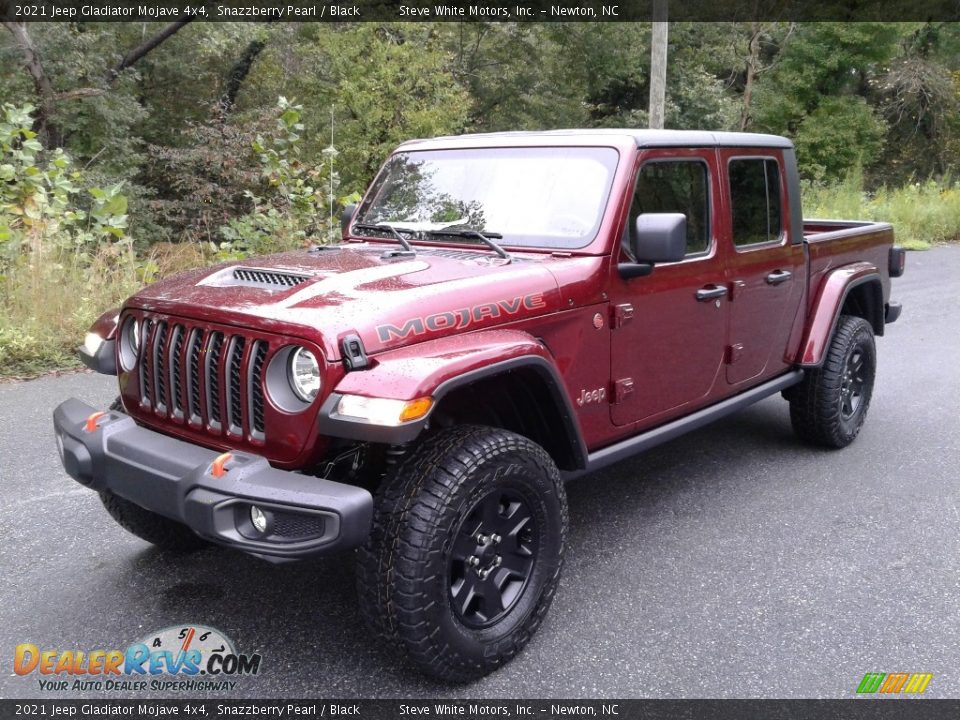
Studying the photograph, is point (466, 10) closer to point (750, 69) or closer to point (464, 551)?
point (750, 69)

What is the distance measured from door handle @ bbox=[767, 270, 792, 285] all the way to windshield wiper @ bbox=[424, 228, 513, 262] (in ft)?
5.19

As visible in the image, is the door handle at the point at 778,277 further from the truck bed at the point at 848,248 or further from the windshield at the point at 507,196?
the windshield at the point at 507,196

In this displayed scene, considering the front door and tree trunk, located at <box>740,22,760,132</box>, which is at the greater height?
tree trunk, located at <box>740,22,760,132</box>

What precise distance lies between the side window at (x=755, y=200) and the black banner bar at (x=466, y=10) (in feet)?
44.9

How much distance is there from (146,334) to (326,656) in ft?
4.31

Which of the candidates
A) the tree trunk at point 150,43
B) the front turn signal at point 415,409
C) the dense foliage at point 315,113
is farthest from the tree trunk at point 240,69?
the front turn signal at point 415,409

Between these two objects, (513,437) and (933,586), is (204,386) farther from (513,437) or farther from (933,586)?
(933,586)

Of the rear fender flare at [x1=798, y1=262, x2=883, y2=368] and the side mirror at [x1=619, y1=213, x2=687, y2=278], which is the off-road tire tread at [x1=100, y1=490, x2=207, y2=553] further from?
the rear fender flare at [x1=798, y1=262, x2=883, y2=368]

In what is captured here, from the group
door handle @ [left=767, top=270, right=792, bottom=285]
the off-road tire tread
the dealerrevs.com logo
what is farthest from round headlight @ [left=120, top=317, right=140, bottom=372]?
door handle @ [left=767, top=270, right=792, bottom=285]

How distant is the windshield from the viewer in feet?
11.4

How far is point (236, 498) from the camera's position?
94.4 inches

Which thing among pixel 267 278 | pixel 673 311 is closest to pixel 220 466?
pixel 267 278

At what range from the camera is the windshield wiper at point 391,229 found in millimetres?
3559

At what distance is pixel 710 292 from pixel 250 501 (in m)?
2.38
